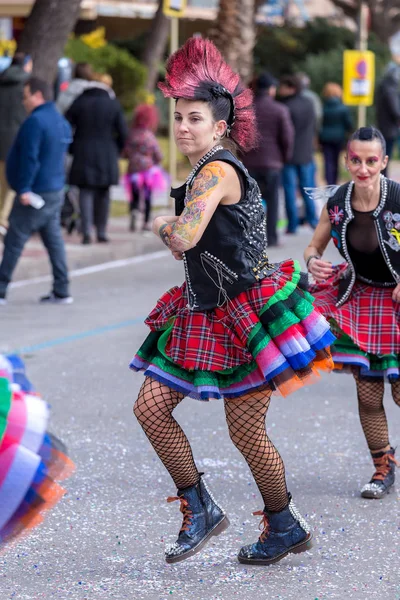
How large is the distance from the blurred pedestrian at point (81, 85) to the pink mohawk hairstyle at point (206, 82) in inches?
370

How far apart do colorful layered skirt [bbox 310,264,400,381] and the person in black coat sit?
8.60 meters

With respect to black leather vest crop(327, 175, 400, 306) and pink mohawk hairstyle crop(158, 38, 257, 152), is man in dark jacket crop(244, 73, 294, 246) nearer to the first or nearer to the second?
black leather vest crop(327, 175, 400, 306)

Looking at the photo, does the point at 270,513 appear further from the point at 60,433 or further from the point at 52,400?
the point at 52,400

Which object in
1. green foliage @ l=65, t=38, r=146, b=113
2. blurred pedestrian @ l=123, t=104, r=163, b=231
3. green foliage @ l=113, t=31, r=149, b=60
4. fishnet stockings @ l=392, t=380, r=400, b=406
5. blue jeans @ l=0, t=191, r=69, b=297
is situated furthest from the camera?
green foliage @ l=113, t=31, r=149, b=60

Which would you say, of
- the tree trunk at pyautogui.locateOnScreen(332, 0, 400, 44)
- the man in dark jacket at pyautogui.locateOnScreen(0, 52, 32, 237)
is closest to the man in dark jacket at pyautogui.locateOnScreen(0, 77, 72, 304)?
the man in dark jacket at pyautogui.locateOnScreen(0, 52, 32, 237)

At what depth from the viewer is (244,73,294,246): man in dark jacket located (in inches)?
517

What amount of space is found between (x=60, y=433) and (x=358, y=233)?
210 cm

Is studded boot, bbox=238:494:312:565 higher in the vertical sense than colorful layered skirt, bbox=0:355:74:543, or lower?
lower

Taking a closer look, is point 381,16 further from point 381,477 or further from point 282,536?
point 282,536

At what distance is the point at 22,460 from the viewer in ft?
11.7

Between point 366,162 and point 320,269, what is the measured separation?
486 mm

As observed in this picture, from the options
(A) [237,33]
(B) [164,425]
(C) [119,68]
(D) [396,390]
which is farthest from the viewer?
(C) [119,68]

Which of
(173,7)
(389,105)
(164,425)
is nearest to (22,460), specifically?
(164,425)

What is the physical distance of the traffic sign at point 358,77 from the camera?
19.3m
